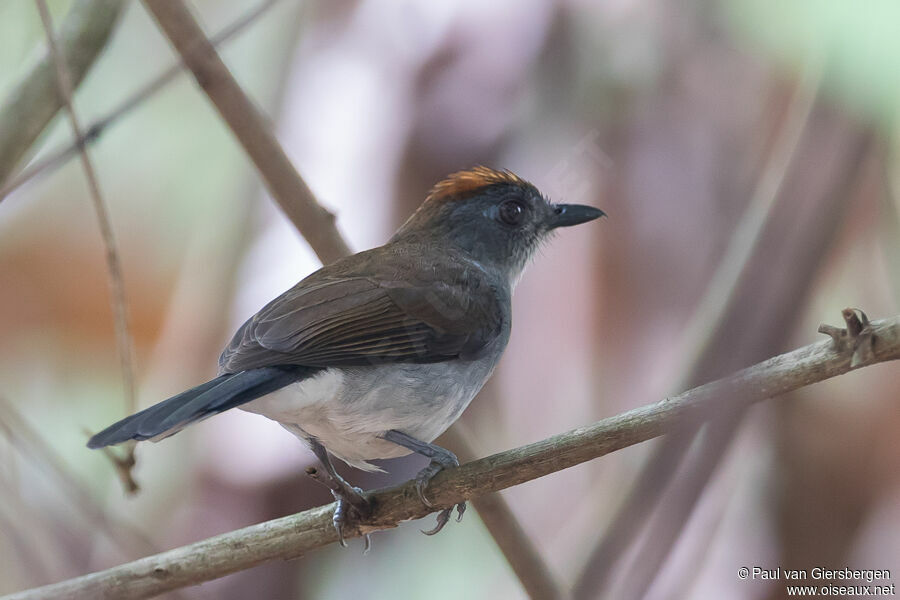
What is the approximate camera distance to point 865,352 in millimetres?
1648

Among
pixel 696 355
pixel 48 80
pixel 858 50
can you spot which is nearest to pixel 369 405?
pixel 696 355

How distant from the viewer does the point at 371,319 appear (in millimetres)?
2549

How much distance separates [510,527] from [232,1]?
3.23 m

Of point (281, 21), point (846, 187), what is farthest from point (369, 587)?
point (281, 21)

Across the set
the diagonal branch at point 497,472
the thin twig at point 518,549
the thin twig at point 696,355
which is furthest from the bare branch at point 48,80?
the thin twig at point 696,355

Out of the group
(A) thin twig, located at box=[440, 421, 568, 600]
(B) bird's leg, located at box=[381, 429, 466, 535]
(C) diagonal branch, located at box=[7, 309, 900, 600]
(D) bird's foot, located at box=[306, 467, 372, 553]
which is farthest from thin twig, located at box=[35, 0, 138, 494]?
(A) thin twig, located at box=[440, 421, 568, 600]

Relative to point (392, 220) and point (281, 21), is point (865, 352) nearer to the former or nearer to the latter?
point (392, 220)

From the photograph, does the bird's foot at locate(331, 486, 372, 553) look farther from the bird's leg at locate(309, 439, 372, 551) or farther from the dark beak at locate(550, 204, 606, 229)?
the dark beak at locate(550, 204, 606, 229)

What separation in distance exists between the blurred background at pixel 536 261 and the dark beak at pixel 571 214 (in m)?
0.17

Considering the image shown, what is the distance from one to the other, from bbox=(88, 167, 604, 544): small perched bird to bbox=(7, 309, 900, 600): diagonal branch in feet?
0.28

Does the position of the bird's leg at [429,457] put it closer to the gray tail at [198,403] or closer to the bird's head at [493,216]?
the gray tail at [198,403]

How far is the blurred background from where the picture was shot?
Result: 2.45 m

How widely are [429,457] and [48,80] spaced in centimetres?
150

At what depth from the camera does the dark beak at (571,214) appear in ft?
10.5
